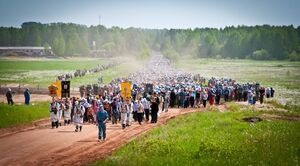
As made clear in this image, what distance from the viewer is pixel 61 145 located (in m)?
21.8

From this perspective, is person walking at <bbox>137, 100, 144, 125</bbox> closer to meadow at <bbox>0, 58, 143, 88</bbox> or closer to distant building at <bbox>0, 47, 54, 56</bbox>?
meadow at <bbox>0, 58, 143, 88</bbox>

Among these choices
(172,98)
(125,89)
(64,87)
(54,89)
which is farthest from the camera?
(172,98)

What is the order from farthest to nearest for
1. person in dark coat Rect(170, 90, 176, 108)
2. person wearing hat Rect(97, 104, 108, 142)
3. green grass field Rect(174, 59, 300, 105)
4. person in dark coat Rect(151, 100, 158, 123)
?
green grass field Rect(174, 59, 300, 105) < person in dark coat Rect(170, 90, 176, 108) < person in dark coat Rect(151, 100, 158, 123) < person wearing hat Rect(97, 104, 108, 142)

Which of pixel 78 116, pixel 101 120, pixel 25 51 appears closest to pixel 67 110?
pixel 78 116

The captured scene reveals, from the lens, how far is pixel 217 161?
17.0 m

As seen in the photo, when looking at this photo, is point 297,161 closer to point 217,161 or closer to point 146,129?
point 217,161

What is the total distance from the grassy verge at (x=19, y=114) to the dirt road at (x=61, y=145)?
3.14m

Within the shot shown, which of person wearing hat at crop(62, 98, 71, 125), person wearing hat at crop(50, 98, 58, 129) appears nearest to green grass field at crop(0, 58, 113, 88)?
person wearing hat at crop(62, 98, 71, 125)

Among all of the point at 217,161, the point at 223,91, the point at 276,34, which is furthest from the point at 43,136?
the point at 276,34

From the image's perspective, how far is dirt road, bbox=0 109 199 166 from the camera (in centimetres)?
1880

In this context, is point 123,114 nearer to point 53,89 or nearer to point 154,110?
point 154,110

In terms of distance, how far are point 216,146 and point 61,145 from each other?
772cm

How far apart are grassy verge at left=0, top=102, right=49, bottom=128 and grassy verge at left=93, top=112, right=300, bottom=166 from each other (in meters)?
11.7

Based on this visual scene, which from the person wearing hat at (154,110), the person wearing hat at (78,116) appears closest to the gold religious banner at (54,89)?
the person wearing hat at (78,116)
